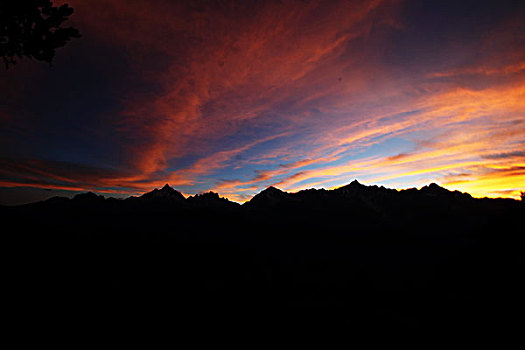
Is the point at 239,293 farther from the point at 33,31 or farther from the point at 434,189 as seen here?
the point at 434,189

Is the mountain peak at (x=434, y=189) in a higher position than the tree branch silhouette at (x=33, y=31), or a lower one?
higher

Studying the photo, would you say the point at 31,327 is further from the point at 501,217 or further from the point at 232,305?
the point at 501,217

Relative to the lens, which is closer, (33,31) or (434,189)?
(33,31)

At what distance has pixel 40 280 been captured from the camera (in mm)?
13477

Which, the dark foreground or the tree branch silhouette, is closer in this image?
the tree branch silhouette

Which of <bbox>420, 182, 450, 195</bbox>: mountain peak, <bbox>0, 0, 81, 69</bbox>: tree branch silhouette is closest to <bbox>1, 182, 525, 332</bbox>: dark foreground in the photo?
<bbox>0, 0, 81, 69</bbox>: tree branch silhouette

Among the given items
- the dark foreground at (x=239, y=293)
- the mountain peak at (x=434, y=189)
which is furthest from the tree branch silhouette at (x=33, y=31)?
the mountain peak at (x=434, y=189)

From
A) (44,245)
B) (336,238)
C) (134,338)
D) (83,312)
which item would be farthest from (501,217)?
(336,238)

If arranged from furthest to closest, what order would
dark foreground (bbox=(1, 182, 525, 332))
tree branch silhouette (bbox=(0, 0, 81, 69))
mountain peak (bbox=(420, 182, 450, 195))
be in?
mountain peak (bbox=(420, 182, 450, 195)) → dark foreground (bbox=(1, 182, 525, 332)) → tree branch silhouette (bbox=(0, 0, 81, 69))

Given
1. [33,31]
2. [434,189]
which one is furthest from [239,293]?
[434,189]

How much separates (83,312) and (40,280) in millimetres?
3884

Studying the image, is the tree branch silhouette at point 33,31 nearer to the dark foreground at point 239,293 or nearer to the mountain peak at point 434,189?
the dark foreground at point 239,293

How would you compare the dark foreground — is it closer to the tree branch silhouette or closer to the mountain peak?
the tree branch silhouette

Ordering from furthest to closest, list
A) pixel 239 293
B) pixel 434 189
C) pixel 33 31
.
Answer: pixel 434 189 → pixel 239 293 → pixel 33 31
